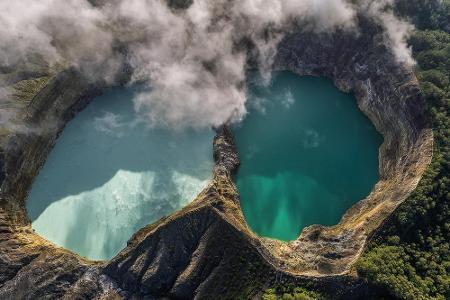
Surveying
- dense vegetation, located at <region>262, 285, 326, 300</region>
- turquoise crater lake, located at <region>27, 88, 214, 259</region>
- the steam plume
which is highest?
the steam plume

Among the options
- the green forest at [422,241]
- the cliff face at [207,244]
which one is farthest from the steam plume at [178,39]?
the green forest at [422,241]

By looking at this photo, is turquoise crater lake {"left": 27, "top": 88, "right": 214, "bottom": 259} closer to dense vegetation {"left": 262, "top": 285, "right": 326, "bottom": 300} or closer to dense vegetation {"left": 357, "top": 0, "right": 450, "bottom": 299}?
dense vegetation {"left": 262, "top": 285, "right": 326, "bottom": 300}

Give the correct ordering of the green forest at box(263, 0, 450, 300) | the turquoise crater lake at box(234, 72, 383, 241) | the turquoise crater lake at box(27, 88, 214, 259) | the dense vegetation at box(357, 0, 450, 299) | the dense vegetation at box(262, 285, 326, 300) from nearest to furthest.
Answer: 1. the dense vegetation at box(262, 285, 326, 300)
2. the green forest at box(263, 0, 450, 300)
3. the dense vegetation at box(357, 0, 450, 299)
4. the turquoise crater lake at box(27, 88, 214, 259)
5. the turquoise crater lake at box(234, 72, 383, 241)

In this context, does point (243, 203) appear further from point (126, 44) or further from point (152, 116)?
point (126, 44)

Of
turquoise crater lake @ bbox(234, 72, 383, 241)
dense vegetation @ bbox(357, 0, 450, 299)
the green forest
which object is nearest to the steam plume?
turquoise crater lake @ bbox(234, 72, 383, 241)

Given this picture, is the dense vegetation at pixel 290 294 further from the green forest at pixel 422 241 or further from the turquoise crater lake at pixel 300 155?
the turquoise crater lake at pixel 300 155
